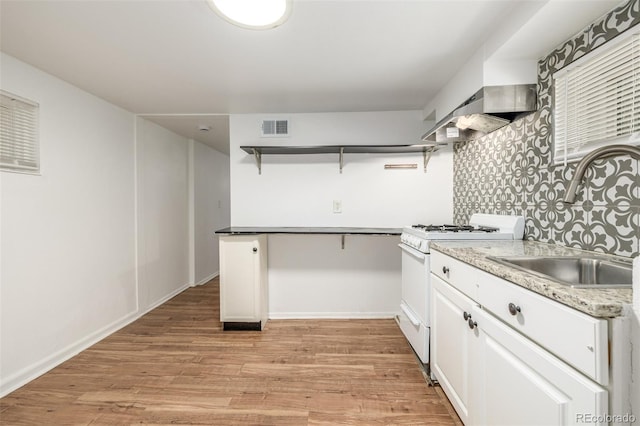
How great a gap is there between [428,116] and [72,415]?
342cm

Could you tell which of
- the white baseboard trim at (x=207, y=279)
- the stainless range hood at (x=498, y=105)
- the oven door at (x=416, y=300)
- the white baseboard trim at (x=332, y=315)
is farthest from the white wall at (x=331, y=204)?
the white baseboard trim at (x=207, y=279)

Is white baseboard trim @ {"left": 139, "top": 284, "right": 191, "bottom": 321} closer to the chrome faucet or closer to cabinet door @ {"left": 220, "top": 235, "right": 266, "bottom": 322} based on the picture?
cabinet door @ {"left": 220, "top": 235, "right": 266, "bottom": 322}

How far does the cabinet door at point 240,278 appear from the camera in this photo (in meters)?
2.57

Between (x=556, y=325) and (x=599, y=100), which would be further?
(x=599, y=100)

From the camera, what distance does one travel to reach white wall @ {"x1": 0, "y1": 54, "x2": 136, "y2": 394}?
1.81m

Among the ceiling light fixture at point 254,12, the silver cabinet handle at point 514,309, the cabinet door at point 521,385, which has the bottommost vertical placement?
the cabinet door at point 521,385

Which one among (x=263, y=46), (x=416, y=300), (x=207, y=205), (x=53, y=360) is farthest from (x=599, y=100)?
(x=207, y=205)

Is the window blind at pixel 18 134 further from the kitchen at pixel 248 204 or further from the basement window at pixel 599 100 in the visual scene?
the basement window at pixel 599 100

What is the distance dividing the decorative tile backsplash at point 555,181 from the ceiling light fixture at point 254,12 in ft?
4.81

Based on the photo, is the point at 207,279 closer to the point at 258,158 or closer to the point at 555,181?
the point at 258,158

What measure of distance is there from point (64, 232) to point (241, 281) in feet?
4.67

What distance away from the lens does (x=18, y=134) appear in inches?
73.0

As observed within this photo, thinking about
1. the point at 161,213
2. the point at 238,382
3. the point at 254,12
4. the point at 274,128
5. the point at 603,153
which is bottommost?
the point at 238,382

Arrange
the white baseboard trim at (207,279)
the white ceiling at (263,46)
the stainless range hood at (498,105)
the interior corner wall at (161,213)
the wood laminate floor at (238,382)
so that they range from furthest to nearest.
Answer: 1. the white baseboard trim at (207,279)
2. the interior corner wall at (161,213)
3. the stainless range hood at (498,105)
4. the wood laminate floor at (238,382)
5. the white ceiling at (263,46)
